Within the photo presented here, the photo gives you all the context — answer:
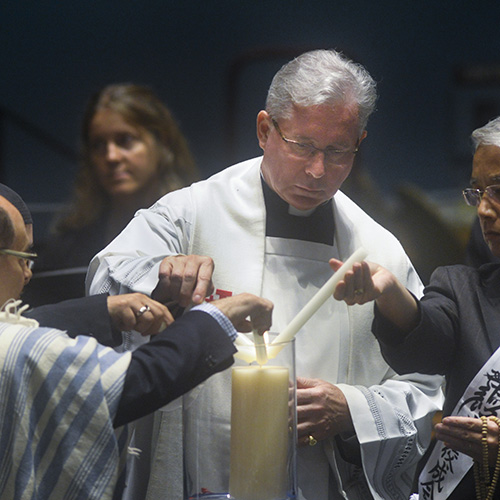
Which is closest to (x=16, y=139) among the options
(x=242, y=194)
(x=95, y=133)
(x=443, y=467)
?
(x=95, y=133)

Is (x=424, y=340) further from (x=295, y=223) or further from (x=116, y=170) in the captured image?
(x=116, y=170)

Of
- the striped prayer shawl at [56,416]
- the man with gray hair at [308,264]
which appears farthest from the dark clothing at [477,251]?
the striped prayer shawl at [56,416]

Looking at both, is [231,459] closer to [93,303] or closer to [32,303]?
[93,303]

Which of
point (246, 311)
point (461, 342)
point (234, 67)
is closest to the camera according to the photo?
point (246, 311)

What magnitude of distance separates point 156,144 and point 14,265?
2359mm

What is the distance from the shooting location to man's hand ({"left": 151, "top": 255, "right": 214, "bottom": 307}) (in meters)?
2.38

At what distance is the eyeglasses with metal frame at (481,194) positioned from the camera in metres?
2.73

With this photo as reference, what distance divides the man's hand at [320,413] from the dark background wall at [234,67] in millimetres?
2880

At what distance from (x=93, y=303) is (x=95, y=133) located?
2398 millimetres

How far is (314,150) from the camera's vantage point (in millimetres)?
2873

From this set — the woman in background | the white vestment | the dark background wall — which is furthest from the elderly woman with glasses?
the dark background wall

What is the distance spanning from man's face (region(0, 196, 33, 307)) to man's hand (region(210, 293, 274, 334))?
0.49 metres

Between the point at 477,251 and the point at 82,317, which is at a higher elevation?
the point at 82,317

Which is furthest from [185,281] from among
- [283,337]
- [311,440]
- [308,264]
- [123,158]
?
[123,158]
